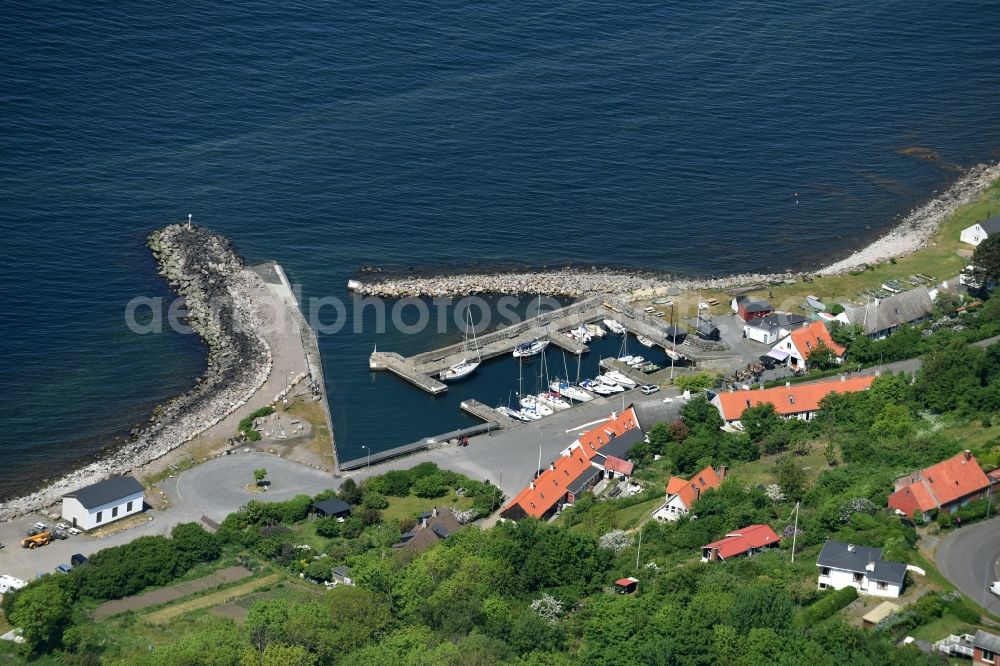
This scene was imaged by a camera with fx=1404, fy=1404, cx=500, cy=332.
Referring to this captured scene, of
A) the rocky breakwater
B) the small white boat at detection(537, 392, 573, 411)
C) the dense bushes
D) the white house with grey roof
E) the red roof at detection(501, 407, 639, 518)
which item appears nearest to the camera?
the dense bushes

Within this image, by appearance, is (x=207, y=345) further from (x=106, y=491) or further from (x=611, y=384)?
(x=611, y=384)

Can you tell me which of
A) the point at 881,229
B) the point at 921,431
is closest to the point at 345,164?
the point at 881,229

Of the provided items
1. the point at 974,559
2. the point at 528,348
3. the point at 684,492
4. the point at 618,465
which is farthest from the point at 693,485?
the point at 528,348

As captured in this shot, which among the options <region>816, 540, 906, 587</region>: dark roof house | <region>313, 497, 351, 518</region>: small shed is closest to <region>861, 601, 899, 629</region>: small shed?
<region>816, 540, 906, 587</region>: dark roof house

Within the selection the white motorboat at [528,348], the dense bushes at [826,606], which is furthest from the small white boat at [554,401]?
the dense bushes at [826,606]

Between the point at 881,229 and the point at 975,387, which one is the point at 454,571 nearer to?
the point at 975,387

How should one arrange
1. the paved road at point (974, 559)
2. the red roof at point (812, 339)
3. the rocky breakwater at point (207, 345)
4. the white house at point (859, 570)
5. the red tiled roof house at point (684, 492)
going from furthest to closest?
the red roof at point (812, 339)
the rocky breakwater at point (207, 345)
the red tiled roof house at point (684, 492)
the white house at point (859, 570)
the paved road at point (974, 559)

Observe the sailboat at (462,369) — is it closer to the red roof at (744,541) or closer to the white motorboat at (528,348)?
the white motorboat at (528,348)

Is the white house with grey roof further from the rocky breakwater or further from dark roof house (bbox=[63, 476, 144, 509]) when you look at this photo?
dark roof house (bbox=[63, 476, 144, 509])
